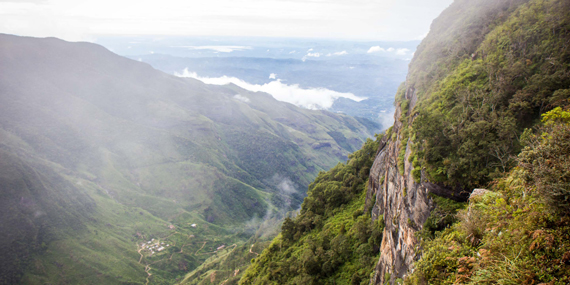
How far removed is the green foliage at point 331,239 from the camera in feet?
164

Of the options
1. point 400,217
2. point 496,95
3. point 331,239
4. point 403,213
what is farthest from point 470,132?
point 331,239

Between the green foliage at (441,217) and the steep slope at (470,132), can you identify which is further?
the green foliage at (441,217)

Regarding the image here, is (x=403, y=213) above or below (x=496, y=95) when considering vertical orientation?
below

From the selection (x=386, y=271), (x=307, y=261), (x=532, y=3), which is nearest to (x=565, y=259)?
(x=386, y=271)

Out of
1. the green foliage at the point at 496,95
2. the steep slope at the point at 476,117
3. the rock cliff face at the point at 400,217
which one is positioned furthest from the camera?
the rock cliff face at the point at 400,217

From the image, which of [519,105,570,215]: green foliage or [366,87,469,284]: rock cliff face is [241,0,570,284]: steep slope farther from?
[519,105,570,215]: green foliage

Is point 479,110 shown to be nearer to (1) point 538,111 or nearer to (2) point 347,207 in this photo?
(1) point 538,111

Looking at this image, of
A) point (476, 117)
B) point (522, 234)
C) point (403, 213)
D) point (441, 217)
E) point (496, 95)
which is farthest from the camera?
point (403, 213)

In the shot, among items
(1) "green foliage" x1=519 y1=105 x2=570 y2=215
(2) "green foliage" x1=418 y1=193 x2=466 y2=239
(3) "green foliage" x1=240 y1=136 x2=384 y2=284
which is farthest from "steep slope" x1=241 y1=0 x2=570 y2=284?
(3) "green foliage" x1=240 y1=136 x2=384 y2=284

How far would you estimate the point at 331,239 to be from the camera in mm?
63656

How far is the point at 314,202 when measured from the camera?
8519 centimetres

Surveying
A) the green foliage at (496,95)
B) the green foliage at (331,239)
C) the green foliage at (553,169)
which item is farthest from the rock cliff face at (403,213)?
the green foliage at (553,169)

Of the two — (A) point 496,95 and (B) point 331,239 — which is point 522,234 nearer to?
(A) point 496,95

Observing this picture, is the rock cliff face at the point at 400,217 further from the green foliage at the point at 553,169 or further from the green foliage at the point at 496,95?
the green foliage at the point at 553,169
